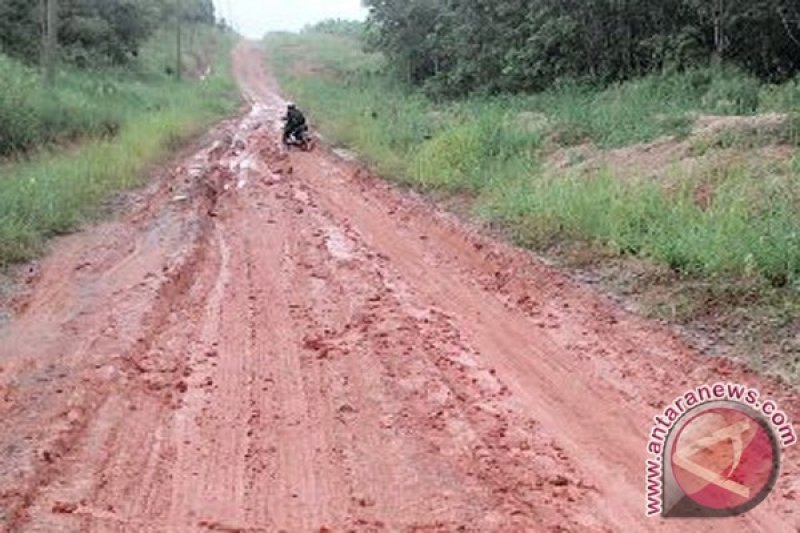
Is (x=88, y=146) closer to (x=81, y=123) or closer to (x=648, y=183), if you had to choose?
(x=81, y=123)

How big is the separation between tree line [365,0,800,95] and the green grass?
1.59 meters

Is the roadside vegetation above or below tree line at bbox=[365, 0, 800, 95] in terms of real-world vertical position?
below

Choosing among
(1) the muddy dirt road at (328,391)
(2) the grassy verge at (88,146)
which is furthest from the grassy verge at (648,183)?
(2) the grassy verge at (88,146)

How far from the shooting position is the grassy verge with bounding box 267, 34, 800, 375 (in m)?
7.57

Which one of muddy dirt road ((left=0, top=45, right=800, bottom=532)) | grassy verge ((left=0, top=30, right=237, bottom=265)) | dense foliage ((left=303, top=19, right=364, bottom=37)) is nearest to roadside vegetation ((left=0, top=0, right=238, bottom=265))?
grassy verge ((left=0, top=30, right=237, bottom=265))

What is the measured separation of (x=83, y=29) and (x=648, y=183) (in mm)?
29120

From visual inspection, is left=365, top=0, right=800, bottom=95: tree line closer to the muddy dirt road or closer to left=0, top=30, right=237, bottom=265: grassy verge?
left=0, top=30, right=237, bottom=265: grassy verge

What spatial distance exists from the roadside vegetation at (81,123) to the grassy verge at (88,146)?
0.8 inches

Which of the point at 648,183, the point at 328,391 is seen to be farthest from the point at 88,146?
the point at 328,391

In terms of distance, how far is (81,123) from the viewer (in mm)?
20516

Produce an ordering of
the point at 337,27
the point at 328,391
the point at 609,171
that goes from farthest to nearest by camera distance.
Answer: the point at 337,27, the point at 609,171, the point at 328,391

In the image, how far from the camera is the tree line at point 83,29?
2980 centimetres

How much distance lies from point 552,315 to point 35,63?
2668 cm

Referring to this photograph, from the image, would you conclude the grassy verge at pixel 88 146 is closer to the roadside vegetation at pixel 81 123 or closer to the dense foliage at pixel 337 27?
the roadside vegetation at pixel 81 123
